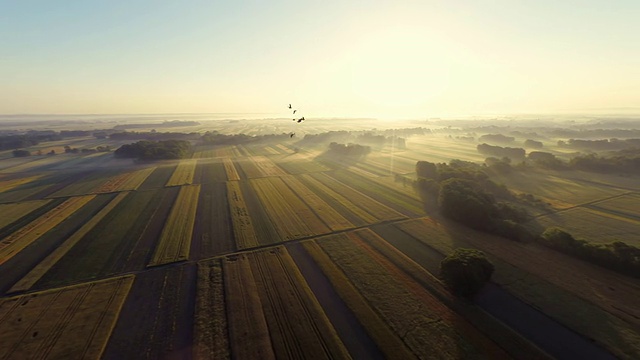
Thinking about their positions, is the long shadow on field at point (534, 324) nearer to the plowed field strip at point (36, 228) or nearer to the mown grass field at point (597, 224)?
Result: the mown grass field at point (597, 224)

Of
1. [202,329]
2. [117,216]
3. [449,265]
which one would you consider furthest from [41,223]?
[449,265]

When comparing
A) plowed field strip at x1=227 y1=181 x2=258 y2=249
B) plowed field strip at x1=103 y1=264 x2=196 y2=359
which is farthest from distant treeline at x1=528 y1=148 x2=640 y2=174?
plowed field strip at x1=103 y1=264 x2=196 y2=359

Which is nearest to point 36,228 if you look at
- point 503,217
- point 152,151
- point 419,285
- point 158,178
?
point 158,178

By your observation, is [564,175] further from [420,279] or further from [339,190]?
[420,279]

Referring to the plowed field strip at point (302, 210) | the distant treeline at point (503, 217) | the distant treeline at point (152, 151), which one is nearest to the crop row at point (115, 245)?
the plowed field strip at point (302, 210)

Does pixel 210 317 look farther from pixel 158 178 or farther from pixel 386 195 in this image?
pixel 158 178

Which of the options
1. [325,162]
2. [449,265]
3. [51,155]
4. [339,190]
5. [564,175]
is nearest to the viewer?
[449,265]
